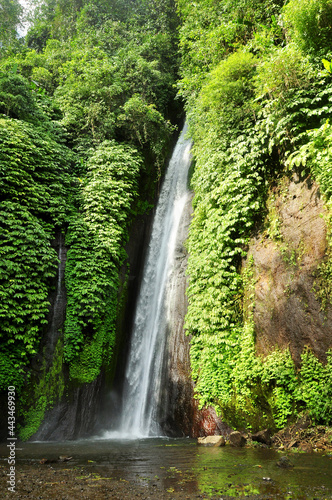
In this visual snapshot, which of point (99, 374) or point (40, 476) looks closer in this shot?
point (40, 476)

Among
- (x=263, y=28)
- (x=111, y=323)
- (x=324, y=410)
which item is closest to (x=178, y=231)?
(x=111, y=323)

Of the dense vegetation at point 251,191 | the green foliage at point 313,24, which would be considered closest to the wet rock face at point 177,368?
the dense vegetation at point 251,191

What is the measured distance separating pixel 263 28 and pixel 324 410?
10.6 m

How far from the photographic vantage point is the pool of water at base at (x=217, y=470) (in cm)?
327

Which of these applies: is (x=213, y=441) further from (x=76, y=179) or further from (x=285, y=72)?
(x=76, y=179)

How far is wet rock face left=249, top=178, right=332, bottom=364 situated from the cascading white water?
13.7ft

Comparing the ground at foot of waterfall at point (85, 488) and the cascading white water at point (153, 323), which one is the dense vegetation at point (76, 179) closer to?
the cascading white water at point (153, 323)

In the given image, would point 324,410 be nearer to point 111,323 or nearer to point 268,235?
point 268,235

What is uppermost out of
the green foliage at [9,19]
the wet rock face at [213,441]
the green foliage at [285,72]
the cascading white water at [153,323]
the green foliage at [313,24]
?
the green foliage at [9,19]

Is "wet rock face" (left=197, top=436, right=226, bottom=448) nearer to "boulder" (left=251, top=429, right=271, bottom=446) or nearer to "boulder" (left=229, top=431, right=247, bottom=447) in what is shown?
"boulder" (left=229, top=431, right=247, bottom=447)

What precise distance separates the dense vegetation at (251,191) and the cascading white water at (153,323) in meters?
2.07

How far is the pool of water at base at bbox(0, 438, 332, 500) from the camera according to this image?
10.7 feet

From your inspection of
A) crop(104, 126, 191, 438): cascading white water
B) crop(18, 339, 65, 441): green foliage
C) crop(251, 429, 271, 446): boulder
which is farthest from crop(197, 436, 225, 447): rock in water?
crop(18, 339, 65, 441): green foliage

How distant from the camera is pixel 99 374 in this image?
1059cm
